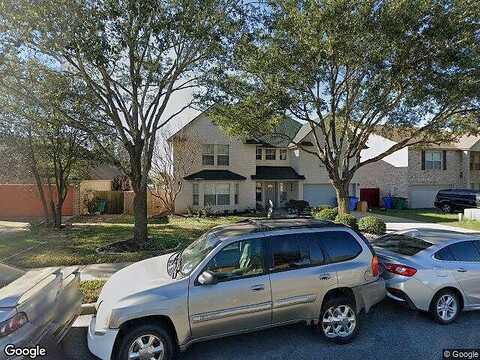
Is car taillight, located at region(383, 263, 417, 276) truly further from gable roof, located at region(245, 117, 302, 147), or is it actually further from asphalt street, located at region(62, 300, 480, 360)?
gable roof, located at region(245, 117, 302, 147)

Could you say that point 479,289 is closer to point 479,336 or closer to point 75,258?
point 479,336

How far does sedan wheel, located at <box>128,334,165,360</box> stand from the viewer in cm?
409

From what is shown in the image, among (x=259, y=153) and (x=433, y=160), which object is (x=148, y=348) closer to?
(x=259, y=153)

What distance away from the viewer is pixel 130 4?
8.74 m

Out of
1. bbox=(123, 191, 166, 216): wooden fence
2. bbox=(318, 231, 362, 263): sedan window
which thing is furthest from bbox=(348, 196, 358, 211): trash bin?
bbox=(318, 231, 362, 263): sedan window

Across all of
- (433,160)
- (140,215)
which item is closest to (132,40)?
(140,215)

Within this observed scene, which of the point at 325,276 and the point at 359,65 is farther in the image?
the point at 359,65

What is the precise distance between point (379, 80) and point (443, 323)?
991 centimetres

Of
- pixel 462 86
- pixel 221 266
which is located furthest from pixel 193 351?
pixel 462 86

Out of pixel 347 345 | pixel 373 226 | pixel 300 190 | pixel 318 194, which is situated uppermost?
pixel 300 190

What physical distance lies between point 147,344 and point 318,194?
24.0 m

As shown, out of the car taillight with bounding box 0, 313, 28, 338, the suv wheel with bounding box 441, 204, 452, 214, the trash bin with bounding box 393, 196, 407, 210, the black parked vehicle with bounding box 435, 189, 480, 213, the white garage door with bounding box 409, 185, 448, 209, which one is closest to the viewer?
the car taillight with bounding box 0, 313, 28, 338

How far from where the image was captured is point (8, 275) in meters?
4.51

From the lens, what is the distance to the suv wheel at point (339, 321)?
4.88 meters
